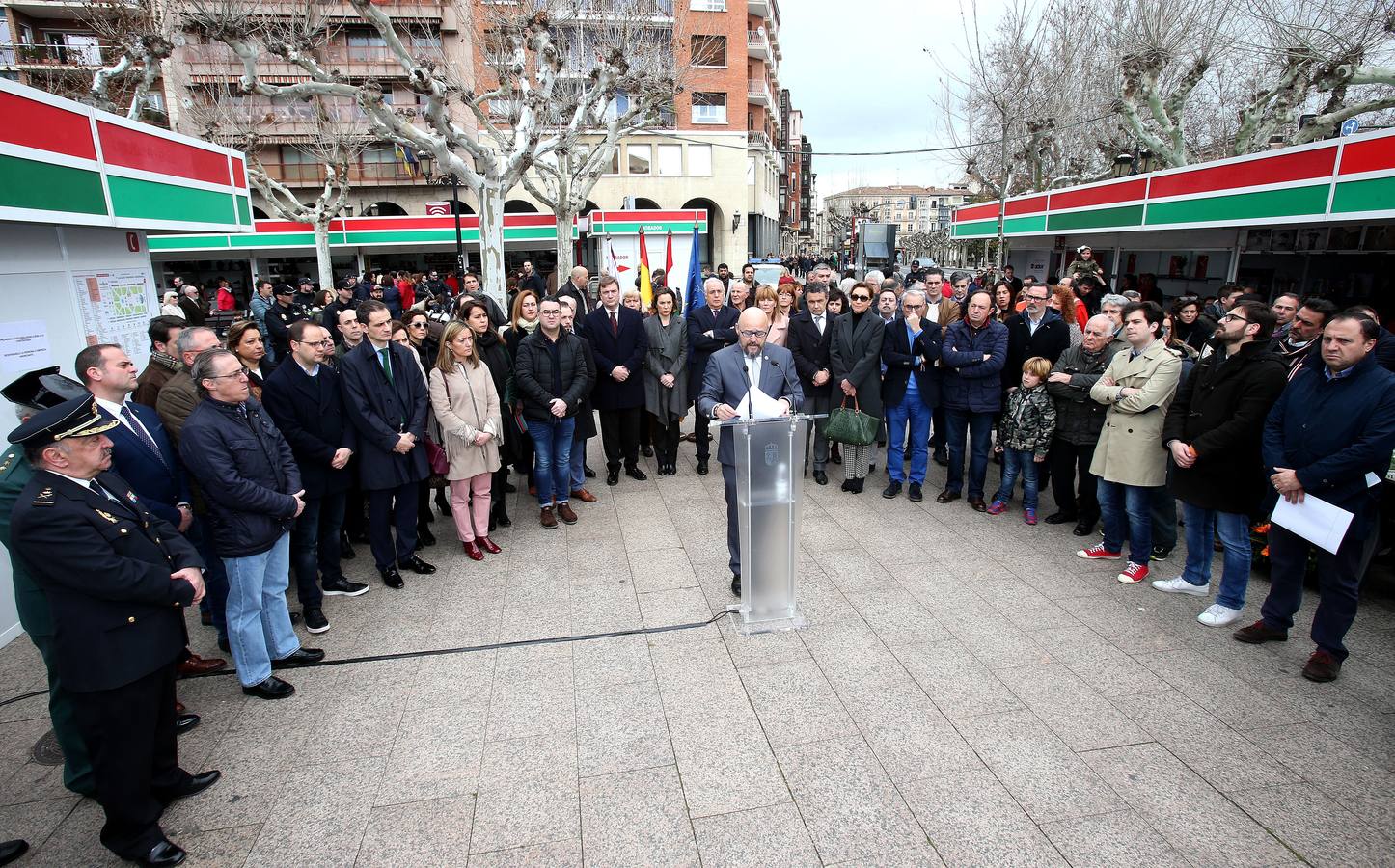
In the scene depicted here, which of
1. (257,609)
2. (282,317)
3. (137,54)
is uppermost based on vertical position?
(137,54)

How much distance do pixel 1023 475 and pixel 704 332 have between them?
3.46 metres

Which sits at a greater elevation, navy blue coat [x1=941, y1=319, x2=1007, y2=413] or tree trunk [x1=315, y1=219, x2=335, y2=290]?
tree trunk [x1=315, y1=219, x2=335, y2=290]

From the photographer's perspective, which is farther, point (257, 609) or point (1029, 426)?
point (1029, 426)

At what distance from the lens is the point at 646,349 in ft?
24.0

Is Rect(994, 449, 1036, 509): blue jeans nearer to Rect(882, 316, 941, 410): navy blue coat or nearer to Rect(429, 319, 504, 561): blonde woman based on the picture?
Rect(882, 316, 941, 410): navy blue coat

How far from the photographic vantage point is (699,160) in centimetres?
3612

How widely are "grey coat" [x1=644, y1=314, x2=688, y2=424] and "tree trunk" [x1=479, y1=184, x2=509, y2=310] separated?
316 inches

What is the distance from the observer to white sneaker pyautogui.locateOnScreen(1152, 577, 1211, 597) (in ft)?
15.9

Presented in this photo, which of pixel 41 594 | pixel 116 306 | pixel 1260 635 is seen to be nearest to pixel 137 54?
pixel 116 306

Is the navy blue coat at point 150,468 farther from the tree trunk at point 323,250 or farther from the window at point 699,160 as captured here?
the window at point 699,160

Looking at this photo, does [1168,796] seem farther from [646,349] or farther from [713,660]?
[646,349]

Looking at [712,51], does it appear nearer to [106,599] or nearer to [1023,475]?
[1023,475]

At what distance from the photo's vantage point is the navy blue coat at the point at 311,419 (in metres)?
4.55

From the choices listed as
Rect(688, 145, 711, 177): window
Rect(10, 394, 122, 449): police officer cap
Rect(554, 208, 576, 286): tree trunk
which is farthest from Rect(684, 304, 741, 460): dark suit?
Rect(688, 145, 711, 177): window
